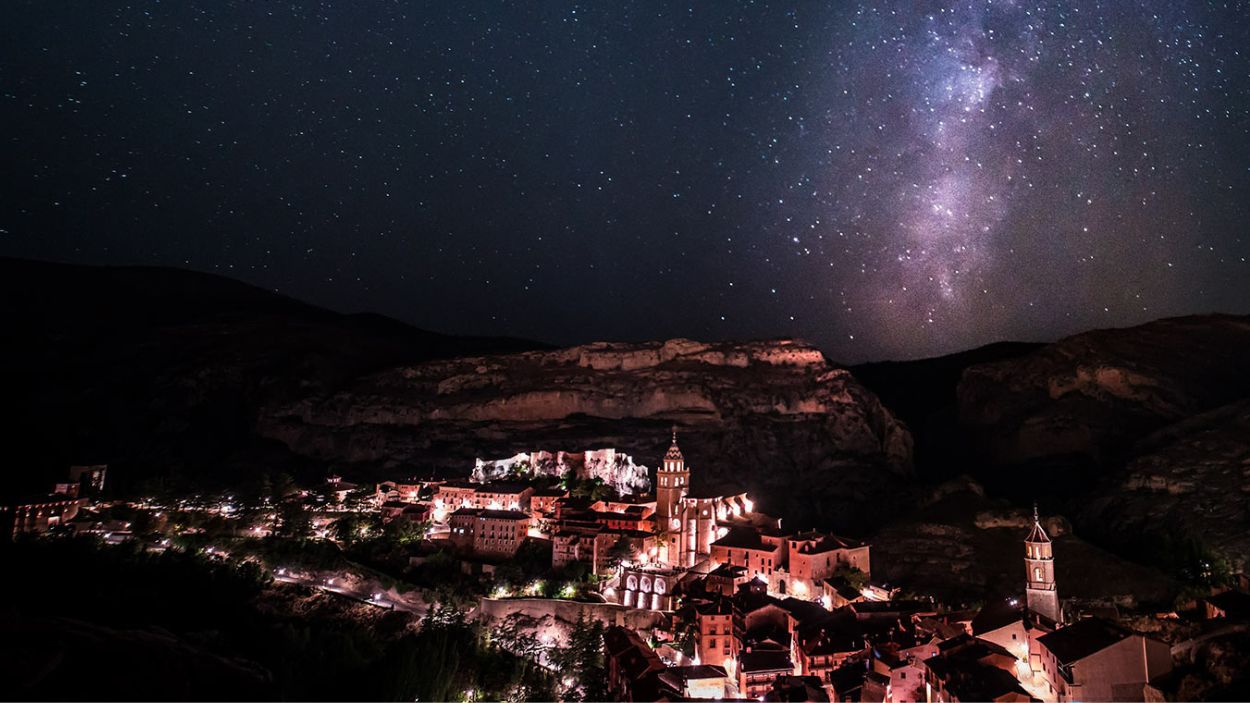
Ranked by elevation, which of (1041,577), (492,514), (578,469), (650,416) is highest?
(650,416)

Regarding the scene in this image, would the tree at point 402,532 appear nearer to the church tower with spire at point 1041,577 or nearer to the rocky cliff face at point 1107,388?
the church tower with spire at point 1041,577

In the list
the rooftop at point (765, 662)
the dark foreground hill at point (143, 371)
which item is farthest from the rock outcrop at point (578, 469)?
the dark foreground hill at point (143, 371)

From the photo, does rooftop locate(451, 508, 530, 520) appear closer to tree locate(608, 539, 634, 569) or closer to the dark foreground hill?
tree locate(608, 539, 634, 569)

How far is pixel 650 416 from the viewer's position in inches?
3450

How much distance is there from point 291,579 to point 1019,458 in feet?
241

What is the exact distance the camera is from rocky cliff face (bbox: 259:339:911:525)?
7781cm

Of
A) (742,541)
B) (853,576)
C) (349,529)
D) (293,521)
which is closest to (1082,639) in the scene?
(853,576)

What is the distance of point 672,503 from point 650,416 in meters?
40.2

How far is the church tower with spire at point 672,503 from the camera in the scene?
148 feet

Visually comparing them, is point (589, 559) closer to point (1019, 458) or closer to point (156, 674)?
point (156, 674)

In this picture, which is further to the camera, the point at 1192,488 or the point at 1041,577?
the point at 1192,488

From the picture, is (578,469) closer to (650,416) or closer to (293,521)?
(293,521)

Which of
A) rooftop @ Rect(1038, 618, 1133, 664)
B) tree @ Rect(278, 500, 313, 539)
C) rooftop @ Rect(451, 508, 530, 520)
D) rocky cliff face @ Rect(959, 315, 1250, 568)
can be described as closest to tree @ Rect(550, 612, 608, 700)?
rooftop @ Rect(451, 508, 530, 520)

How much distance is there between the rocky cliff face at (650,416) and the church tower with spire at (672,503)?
26161mm
